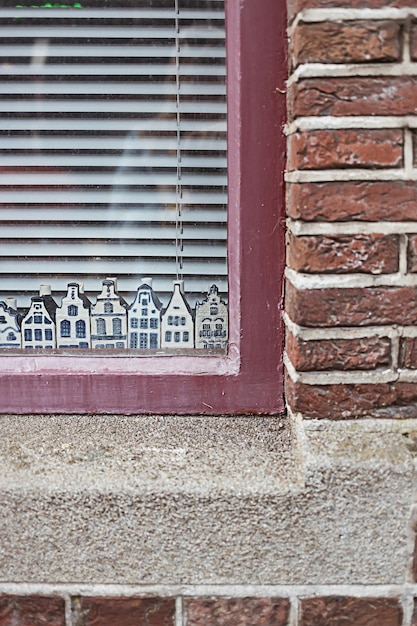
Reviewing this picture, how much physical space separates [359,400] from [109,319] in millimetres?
638

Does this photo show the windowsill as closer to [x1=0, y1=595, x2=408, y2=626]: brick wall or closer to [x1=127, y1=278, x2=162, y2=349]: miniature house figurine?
[x1=127, y1=278, x2=162, y2=349]: miniature house figurine

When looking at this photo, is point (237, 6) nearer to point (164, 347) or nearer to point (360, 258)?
point (360, 258)

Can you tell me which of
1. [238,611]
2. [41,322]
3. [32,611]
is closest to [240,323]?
[41,322]

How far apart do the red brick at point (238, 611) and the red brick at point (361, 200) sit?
0.82 meters

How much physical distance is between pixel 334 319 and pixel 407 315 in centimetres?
15

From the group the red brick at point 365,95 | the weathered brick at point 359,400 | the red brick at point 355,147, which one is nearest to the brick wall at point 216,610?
the weathered brick at point 359,400

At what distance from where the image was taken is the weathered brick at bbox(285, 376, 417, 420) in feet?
4.50

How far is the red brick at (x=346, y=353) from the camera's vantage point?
4.45 feet

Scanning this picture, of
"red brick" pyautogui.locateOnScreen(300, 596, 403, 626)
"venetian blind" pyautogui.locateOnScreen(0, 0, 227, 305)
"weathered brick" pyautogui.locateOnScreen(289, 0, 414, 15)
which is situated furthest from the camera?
"venetian blind" pyautogui.locateOnScreen(0, 0, 227, 305)

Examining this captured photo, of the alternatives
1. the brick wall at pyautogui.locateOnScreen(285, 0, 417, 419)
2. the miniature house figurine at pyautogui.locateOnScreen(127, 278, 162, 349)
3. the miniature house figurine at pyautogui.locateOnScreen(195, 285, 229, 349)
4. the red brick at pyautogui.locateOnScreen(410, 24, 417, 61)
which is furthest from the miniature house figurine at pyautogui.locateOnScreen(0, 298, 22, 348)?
the red brick at pyautogui.locateOnScreen(410, 24, 417, 61)

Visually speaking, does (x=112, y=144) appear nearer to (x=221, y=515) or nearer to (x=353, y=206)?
(x=353, y=206)

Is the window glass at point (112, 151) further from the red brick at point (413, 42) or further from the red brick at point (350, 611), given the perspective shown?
the red brick at point (350, 611)

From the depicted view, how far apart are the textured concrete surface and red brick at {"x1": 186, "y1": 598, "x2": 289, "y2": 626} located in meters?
0.05

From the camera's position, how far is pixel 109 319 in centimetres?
162
